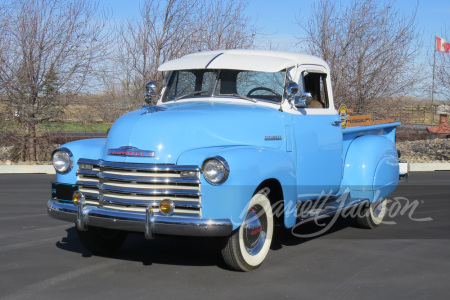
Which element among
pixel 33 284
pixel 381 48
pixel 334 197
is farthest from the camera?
pixel 381 48

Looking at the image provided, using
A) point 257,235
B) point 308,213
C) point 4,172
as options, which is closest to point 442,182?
point 308,213

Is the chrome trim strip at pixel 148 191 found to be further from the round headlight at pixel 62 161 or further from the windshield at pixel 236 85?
the windshield at pixel 236 85

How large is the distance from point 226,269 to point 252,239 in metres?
0.36

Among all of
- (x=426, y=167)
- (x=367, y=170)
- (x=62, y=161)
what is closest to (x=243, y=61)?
(x=367, y=170)

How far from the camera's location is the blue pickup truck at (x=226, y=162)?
Answer: 214 inches

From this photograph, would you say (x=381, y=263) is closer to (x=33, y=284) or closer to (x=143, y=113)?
(x=143, y=113)

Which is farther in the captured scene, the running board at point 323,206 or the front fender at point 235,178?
the running board at point 323,206

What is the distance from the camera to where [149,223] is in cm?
538

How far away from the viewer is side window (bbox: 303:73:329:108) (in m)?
7.58

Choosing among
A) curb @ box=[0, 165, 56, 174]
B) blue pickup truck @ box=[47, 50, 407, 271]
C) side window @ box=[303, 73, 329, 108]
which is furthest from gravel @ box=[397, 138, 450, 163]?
blue pickup truck @ box=[47, 50, 407, 271]

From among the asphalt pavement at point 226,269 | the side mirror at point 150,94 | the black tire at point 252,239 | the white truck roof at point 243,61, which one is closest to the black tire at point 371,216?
the asphalt pavement at point 226,269

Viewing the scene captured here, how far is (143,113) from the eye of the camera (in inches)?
242

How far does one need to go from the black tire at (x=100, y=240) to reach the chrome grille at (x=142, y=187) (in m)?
0.64

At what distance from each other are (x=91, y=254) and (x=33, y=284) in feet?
4.10
